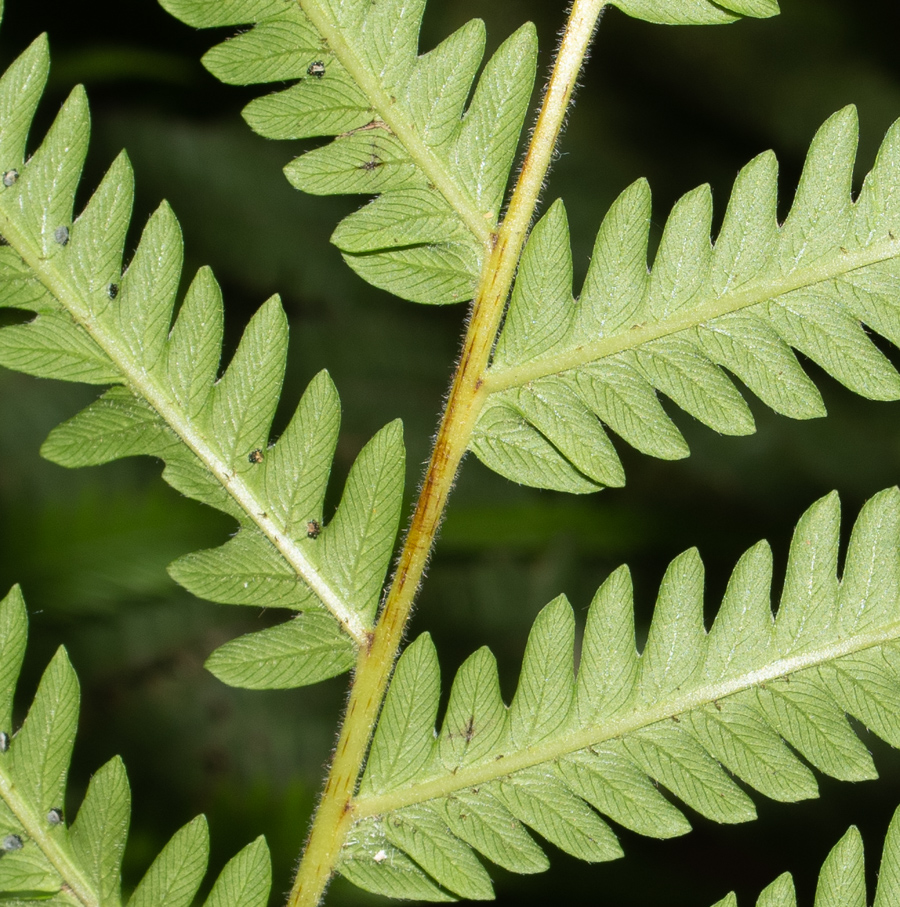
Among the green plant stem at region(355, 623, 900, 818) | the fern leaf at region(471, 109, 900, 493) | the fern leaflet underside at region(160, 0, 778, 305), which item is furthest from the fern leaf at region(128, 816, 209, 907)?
the fern leaflet underside at region(160, 0, 778, 305)

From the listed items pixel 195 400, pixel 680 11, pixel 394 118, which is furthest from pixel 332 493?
pixel 680 11

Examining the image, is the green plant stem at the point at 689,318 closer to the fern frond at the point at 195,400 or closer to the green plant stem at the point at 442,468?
the green plant stem at the point at 442,468

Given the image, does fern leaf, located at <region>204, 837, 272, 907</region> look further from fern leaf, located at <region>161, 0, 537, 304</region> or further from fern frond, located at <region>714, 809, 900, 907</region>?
fern leaf, located at <region>161, 0, 537, 304</region>

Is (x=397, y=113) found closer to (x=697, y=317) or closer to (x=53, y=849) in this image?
(x=697, y=317)

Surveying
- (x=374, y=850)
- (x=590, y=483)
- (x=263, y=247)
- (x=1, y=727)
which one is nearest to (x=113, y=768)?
(x=1, y=727)

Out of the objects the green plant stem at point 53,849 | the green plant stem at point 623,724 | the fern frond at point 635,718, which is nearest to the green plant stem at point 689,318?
the fern frond at point 635,718

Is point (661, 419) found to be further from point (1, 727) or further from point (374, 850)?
point (1, 727)
